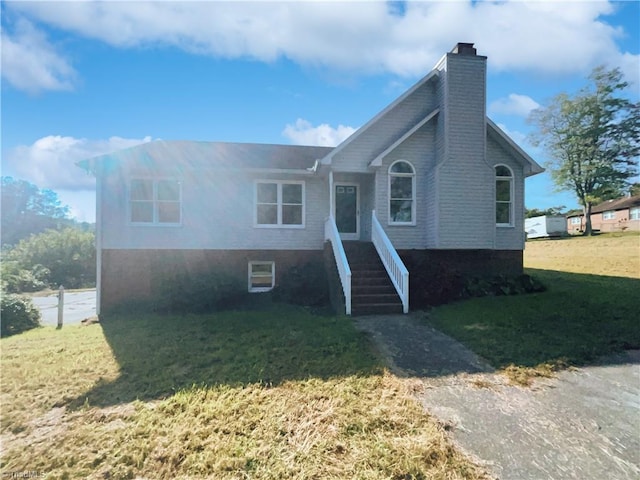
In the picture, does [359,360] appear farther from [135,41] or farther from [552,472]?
[135,41]

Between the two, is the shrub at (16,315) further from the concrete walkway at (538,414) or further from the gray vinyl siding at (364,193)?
the concrete walkway at (538,414)

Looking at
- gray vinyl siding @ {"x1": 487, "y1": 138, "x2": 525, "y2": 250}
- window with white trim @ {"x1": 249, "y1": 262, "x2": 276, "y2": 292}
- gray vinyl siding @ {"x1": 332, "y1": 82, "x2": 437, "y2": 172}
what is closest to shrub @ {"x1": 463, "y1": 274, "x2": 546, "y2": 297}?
gray vinyl siding @ {"x1": 487, "y1": 138, "x2": 525, "y2": 250}

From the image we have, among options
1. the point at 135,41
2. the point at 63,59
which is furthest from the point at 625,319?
the point at 63,59

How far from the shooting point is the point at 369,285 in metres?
9.73

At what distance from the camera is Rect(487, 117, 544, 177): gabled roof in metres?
11.6

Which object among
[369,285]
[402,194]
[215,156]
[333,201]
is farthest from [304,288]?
[215,156]

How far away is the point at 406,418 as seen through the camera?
381cm

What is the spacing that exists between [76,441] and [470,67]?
1355 centimetres

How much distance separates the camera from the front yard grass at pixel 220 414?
3.10 m

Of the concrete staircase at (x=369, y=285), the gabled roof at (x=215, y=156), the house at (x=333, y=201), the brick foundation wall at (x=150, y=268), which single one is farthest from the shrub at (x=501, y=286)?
the gabled roof at (x=215, y=156)

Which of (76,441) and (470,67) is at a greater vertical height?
(470,67)

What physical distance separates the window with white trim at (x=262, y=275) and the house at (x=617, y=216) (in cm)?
4330

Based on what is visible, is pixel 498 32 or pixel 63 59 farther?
pixel 498 32

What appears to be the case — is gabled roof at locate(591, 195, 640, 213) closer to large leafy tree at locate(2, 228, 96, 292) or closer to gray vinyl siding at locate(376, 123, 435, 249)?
gray vinyl siding at locate(376, 123, 435, 249)
